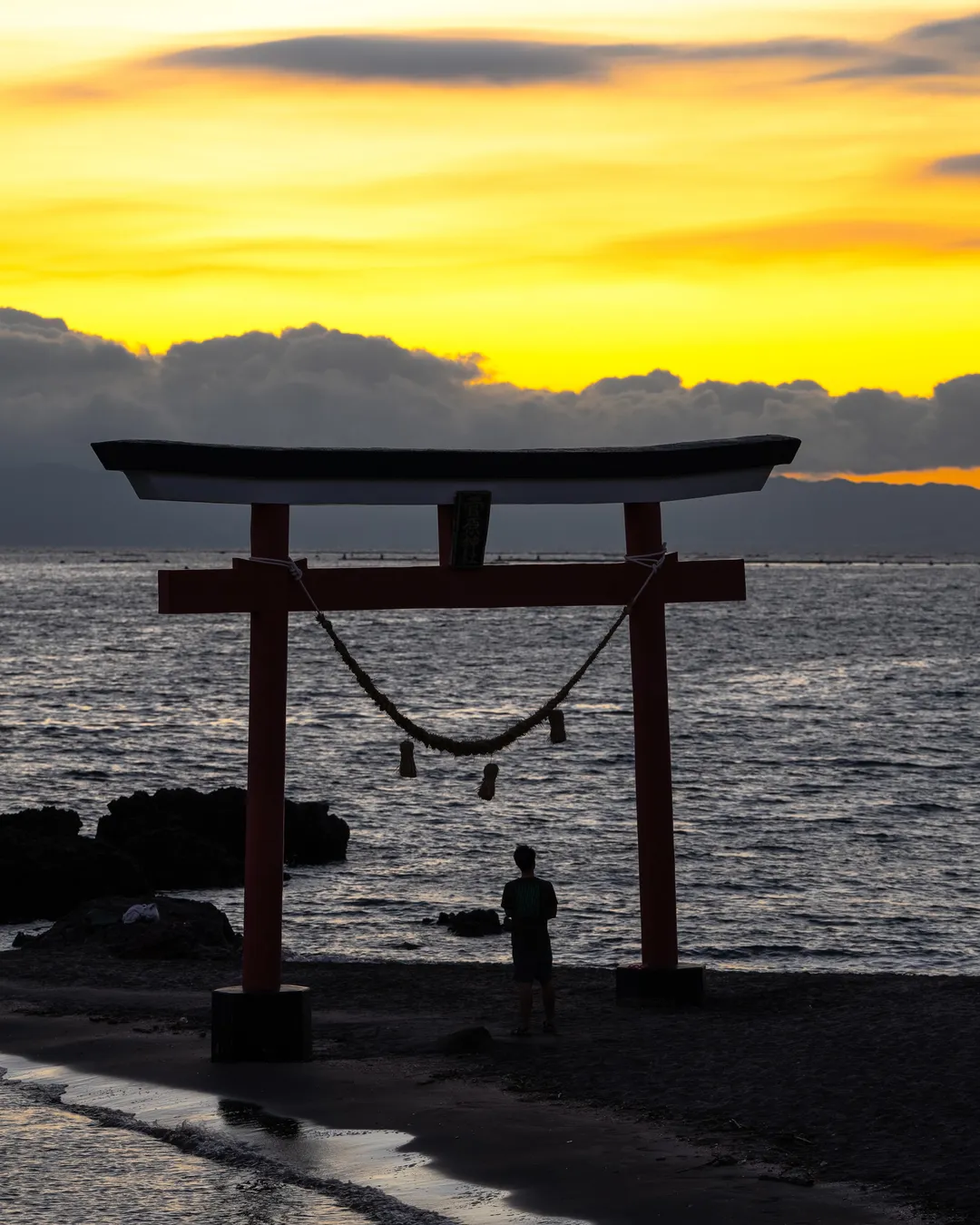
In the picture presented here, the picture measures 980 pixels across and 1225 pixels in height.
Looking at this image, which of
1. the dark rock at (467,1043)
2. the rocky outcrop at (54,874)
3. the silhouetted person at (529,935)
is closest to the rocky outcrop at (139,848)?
the rocky outcrop at (54,874)

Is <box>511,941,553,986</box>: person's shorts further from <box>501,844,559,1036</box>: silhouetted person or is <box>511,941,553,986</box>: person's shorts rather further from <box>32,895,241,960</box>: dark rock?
<box>32,895,241,960</box>: dark rock

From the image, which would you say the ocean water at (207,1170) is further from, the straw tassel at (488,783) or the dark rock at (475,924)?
the dark rock at (475,924)

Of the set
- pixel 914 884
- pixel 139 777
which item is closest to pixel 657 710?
pixel 914 884

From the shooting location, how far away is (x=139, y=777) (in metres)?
46.2

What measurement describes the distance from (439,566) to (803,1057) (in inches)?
203

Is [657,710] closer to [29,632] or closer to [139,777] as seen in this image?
[139,777]

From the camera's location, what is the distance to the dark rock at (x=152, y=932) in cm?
2017

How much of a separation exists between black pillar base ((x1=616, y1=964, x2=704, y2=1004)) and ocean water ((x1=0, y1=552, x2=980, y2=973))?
867 cm

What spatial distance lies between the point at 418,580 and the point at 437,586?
0.18m

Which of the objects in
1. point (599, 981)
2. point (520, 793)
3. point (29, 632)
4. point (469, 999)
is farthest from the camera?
point (29, 632)

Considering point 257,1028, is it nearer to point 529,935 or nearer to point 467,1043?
point 467,1043

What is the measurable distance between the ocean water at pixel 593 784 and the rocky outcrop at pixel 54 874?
2.12 m

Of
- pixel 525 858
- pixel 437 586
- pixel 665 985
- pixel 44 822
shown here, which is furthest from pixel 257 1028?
pixel 44 822

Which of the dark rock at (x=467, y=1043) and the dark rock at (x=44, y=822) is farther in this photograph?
the dark rock at (x=44, y=822)
